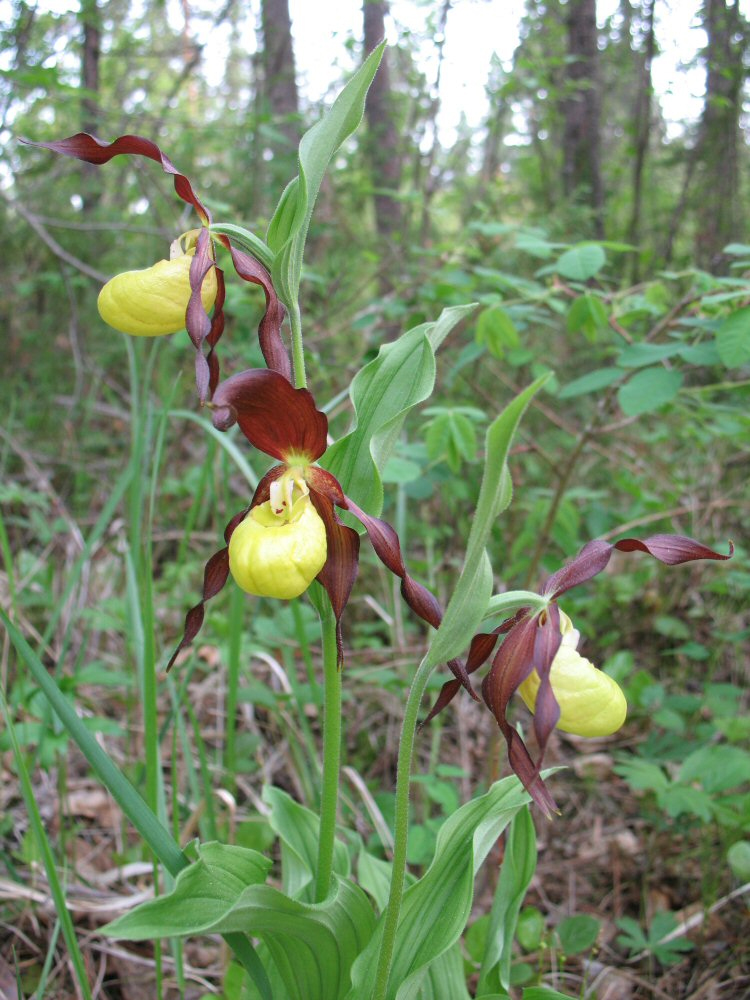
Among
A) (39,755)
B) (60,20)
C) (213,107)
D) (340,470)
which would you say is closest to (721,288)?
(340,470)

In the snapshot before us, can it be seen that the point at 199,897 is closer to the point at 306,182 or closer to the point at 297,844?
the point at 297,844

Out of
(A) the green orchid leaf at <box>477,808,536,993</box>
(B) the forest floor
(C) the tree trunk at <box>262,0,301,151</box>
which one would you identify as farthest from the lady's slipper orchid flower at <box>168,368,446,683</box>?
(C) the tree trunk at <box>262,0,301,151</box>

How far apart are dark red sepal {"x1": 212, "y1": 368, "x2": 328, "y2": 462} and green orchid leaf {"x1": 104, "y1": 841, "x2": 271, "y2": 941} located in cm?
55

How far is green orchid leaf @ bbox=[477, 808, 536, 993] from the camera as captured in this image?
1176mm

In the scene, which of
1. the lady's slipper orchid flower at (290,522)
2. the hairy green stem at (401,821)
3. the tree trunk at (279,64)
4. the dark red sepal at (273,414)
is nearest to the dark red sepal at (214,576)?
the lady's slipper orchid flower at (290,522)

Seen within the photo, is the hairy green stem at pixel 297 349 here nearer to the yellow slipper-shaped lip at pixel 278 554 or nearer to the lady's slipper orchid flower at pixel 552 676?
the yellow slipper-shaped lip at pixel 278 554

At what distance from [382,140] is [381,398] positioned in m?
3.69

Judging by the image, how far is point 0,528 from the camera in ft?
4.66

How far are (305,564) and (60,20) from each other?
4790mm

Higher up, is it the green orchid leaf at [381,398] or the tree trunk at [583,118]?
the tree trunk at [583,118]

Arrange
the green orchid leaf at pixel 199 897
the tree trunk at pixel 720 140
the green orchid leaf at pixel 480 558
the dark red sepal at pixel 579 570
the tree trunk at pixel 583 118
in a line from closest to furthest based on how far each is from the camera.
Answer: the green orchid leaf at pixel 480 558 → the green orchid leaf at pixel 199 897 → the dark red sepal at pixel 579 570 → the tree trunk at pixel 720 140 → the tree trunk at pixel 583 118

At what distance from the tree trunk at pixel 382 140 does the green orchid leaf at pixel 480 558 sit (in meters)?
3.38

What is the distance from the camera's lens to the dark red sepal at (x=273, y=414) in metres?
0.93

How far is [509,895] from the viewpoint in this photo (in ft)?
3.87
